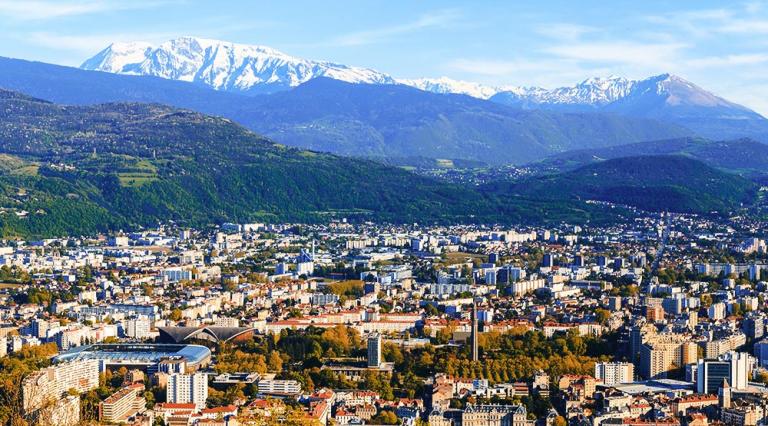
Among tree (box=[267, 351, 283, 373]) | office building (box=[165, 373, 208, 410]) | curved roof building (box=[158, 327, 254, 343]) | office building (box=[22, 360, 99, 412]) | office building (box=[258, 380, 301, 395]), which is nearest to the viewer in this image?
office building (box=[22, 360, 99, 412])

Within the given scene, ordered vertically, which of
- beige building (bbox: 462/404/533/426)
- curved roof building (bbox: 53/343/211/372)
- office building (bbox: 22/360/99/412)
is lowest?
beige building (bbox: 462/404/533/426)

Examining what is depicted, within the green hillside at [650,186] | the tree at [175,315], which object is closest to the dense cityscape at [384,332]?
the tree at [175,315]

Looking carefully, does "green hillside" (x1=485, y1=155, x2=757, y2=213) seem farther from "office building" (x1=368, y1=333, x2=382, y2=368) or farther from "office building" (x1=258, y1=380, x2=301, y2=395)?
"office building" (x1=258, y1=380, x2=301, y2=395)

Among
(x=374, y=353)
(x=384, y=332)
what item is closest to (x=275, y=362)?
(x=374, y=353)

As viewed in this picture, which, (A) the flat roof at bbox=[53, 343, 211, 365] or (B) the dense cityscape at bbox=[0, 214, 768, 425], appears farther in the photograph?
(A) the flat roof at bbox=[53, 343, 211, 365]

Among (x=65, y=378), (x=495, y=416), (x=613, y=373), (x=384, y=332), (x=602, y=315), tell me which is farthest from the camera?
(x=602, y=315)

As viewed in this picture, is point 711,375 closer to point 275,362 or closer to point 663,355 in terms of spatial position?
point 663,355

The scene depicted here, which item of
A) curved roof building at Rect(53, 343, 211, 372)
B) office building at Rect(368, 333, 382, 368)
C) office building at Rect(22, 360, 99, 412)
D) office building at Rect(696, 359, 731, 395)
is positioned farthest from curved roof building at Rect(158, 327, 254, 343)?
office building at Rect(696, 359, 731, 395)

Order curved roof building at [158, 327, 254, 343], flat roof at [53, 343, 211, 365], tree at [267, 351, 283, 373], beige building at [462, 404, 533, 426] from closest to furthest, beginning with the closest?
beige building at [462, 404, 533, 426] < flat roof at [53, 343, 211, 365] < tree at [267, 351, 283, 373] < curved roof building at [158, 327, 254, 343]

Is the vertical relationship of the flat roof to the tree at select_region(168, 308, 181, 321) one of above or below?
above

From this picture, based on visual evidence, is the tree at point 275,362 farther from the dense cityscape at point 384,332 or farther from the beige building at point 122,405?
the beige building at point 122,405

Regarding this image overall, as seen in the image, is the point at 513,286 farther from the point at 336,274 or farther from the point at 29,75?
the point at 29,75
